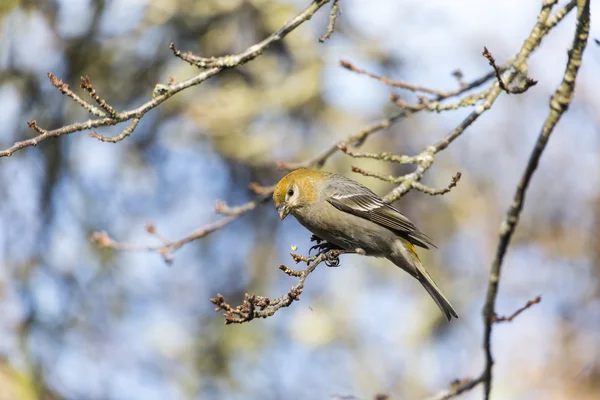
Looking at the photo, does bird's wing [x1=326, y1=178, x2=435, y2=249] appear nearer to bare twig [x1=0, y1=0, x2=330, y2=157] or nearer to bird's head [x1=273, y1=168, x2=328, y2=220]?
bird's head [x1=273, y1=168, x2=328, y2=220]

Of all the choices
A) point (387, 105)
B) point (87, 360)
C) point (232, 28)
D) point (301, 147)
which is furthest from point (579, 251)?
point (87, 360)

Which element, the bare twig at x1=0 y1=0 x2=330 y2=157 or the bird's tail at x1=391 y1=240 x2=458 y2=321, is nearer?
the bare twig at x1=0 y1=0 x2=330 y2=157

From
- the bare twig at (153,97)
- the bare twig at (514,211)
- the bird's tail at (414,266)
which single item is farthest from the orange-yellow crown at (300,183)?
the bare twig at (514,211)

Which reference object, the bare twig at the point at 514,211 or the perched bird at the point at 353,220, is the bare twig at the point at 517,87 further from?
the perched bird at the point at 353,220

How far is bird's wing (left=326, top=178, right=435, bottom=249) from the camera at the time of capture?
564 cm

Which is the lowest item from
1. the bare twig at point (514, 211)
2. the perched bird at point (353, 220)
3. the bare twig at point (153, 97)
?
the bare twig at point (514, 211)

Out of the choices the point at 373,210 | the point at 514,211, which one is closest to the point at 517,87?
the point at 514,211

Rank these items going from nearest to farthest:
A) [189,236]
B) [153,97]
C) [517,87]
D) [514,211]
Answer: [514,211] < [153,97] < [517,87] < [189,236]

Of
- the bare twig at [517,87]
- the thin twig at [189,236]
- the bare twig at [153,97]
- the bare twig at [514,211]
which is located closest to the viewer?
the bare twig at [514,211]

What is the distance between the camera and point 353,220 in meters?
5.67

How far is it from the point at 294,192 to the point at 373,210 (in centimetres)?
69

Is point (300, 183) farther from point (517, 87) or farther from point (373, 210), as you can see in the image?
point (517, 87)

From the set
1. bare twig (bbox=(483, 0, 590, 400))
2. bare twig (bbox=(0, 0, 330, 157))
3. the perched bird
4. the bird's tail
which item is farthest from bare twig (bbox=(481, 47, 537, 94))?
the bird's tail

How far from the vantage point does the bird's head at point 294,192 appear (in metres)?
5.52
